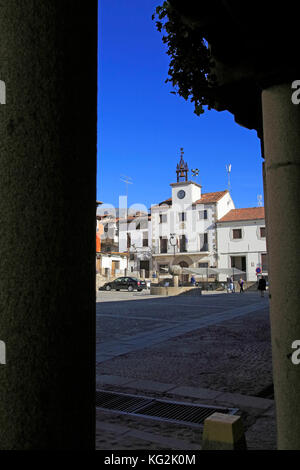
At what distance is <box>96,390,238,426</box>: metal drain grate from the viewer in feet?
12.3

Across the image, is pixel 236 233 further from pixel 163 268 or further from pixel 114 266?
pixel 114 266

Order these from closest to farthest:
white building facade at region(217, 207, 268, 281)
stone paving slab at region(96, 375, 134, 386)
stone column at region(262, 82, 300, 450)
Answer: stone column at region(262, 82, 300, 450) → stone paving slab at region(96, 375, 134, 386) → white building facade at region(217, 207, 268, 281)

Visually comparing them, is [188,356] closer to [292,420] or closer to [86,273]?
[292,420]

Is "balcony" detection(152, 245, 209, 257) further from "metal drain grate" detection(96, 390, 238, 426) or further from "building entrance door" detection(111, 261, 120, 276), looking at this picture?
"metal drain grate" detection(96, 390, 238, 426)

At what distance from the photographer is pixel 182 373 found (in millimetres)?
5484

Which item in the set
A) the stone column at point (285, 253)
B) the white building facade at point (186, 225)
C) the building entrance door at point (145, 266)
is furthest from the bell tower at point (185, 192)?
the stone column at point (285, 253)

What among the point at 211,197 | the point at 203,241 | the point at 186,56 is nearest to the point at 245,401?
the point at 186,56

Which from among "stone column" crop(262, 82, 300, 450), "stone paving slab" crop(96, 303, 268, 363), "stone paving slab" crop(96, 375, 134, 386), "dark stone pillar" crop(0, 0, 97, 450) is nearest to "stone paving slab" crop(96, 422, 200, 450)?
"stone column" crop(262, 82, 300, 450)

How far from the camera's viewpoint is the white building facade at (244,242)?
1713 inches

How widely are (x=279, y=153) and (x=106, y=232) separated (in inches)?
2314

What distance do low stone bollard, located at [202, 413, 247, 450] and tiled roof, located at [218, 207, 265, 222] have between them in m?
43.6

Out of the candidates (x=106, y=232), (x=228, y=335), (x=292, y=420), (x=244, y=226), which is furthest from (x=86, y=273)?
(x=106, y=232)

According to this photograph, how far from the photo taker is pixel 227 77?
284 cm

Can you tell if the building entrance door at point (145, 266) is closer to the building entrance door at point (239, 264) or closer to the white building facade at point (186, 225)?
the white building facade at point (186, 225)
